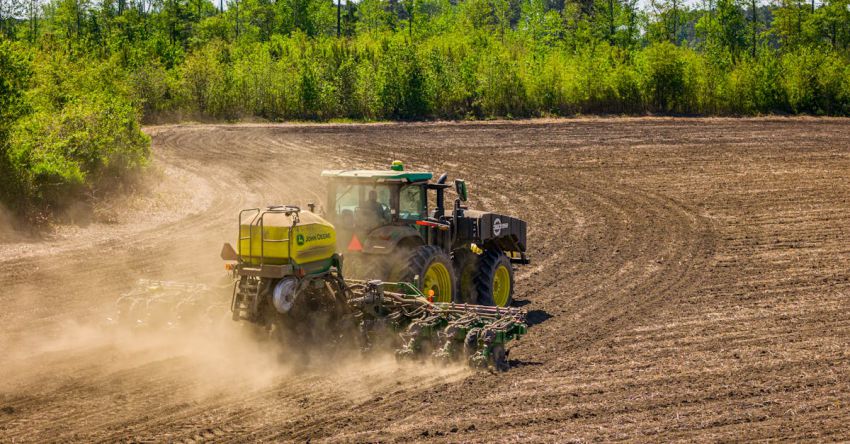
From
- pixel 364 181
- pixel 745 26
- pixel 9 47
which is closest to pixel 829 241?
pixel 364 181

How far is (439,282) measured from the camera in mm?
13703

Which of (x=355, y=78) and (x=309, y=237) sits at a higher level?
(x=355, y=78)

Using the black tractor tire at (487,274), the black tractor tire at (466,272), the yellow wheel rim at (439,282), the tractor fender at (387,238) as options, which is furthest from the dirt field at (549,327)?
the tractor fender at (387,238)

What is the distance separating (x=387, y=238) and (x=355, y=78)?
36.8m

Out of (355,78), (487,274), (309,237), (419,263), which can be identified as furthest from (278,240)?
(355,78)

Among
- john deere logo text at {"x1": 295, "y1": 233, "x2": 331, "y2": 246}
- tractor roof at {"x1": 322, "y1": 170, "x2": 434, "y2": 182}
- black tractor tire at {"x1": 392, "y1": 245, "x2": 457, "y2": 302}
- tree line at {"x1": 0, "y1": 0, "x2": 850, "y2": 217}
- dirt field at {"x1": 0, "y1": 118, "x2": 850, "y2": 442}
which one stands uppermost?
tree line at {"x1": 0, "y1": 0, "x2": 850, "y2": 217}

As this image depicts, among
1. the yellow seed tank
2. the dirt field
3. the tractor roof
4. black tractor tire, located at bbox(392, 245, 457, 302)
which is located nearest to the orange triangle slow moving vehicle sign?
black tractor tire, located at bbox(392, 245, 457, 302)

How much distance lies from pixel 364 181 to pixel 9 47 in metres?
14.2

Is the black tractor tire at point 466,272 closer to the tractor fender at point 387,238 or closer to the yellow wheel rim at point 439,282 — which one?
the yellow wheel rim at point 439,282

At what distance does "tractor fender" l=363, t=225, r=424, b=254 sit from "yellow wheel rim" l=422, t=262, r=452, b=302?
0.60m

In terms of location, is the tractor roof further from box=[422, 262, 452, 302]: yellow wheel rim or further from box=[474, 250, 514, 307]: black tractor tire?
box=[474, 250, 514, 307]: black tractor tire

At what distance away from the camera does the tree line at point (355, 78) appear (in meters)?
25.6

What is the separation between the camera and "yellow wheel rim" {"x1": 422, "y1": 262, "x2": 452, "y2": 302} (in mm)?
13393

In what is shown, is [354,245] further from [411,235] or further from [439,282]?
[439,282]
